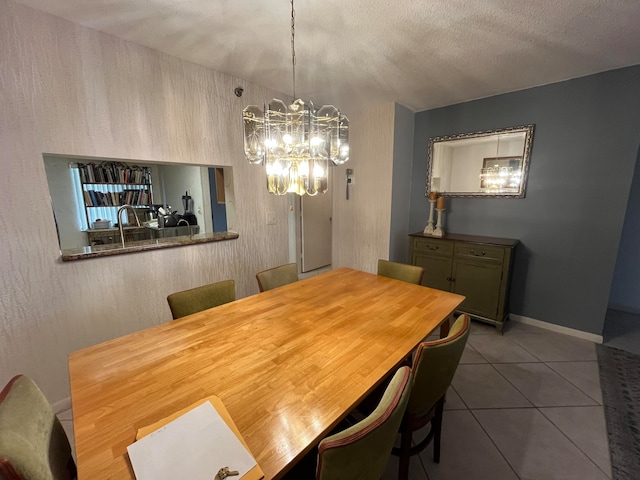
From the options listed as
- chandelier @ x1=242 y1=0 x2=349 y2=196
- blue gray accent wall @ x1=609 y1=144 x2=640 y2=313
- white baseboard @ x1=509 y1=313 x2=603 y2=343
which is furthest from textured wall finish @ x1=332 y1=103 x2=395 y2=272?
blue gray accent wall @ x1=609 y1=144 x2=640 y2=313

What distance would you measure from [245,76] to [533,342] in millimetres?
3732

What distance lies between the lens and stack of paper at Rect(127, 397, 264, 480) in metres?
0.66

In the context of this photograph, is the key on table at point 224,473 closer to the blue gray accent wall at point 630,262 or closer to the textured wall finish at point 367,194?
the textured wall finish at point 367,194

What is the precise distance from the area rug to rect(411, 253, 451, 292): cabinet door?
1.32 metres

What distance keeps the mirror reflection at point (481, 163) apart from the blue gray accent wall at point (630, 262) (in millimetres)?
1333

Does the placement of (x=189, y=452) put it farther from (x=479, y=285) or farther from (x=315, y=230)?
(x=315, y=230)

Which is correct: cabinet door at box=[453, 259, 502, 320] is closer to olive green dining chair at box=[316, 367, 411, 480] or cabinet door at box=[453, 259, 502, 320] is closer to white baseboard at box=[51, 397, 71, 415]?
olive green dining chair at box=[316, 367, 411, 480]

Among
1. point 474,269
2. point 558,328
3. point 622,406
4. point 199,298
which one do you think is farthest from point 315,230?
point 622,406

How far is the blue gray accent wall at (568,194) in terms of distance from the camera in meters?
2.33

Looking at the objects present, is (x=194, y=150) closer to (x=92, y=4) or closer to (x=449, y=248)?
(x=92, y=4)

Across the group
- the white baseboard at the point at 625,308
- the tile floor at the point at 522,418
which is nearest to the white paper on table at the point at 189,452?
the tile floor at the point at 522,418

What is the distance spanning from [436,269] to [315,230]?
82.9 inches

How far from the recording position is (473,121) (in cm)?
301

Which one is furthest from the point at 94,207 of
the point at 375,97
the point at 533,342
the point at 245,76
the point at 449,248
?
the point at 533,342
